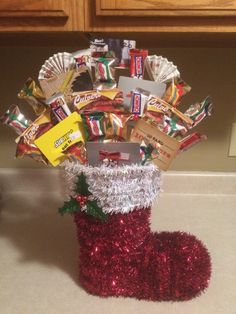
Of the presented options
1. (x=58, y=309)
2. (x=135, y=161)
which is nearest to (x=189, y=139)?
(x=135, y=161)

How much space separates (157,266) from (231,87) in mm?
596

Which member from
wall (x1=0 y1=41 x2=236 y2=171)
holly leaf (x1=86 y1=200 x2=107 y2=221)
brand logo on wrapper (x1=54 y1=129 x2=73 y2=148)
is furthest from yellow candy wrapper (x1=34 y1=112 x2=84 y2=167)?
wall (x1=0 y1=41 x2=236 y2=171)

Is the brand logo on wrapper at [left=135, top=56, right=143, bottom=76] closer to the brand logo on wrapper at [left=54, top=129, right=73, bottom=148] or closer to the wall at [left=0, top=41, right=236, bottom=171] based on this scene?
the brand logo on wrapper at [left=54, top=129, right=73, bottom=148]

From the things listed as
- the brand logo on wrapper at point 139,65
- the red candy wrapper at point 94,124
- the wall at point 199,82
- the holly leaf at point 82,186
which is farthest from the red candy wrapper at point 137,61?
the wall at point 199,82

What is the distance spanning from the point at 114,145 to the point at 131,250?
8.1 inches

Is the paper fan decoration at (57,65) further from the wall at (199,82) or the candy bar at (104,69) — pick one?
the wall at (199,82)

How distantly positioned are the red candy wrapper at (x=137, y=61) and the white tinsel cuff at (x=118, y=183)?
6.6 inches

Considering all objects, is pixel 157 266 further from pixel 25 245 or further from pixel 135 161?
pixel 25 245

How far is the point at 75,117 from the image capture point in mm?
623

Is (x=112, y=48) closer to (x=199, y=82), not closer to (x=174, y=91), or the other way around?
(x=174, y=91)

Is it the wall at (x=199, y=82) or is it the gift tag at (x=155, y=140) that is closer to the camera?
the gift tag at (x=155, y=140)

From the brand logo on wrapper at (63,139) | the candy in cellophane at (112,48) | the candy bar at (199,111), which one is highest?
the candy in cellophane at (112,48)

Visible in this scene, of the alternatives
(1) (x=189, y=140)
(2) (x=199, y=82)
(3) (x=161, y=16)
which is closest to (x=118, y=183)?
(1) (x=189, y=140)

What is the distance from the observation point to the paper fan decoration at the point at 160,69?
2.12 ft
